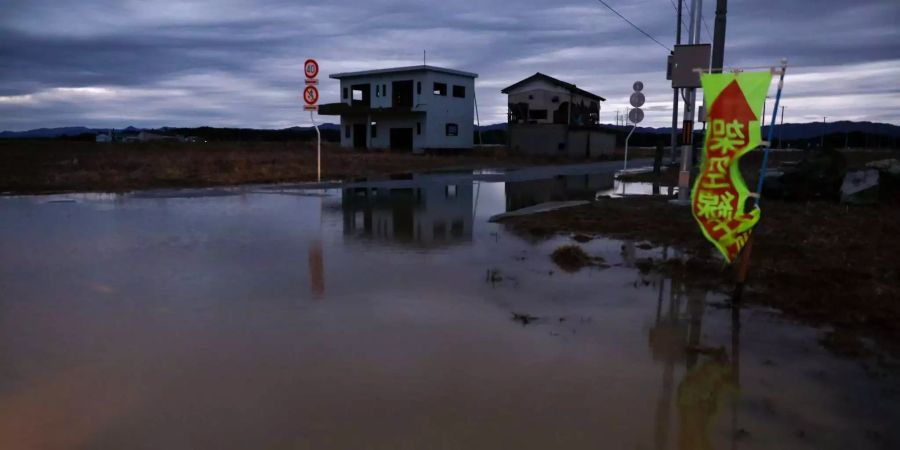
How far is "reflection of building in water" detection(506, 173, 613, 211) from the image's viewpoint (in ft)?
51.5

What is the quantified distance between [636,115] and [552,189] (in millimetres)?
5720

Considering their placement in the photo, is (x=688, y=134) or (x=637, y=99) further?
(x=637, y=99)

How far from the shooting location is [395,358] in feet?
14.6

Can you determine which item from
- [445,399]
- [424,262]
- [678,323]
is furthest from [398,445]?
[424,262]

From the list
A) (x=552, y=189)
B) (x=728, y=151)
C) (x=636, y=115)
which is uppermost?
(x=636, y=115)

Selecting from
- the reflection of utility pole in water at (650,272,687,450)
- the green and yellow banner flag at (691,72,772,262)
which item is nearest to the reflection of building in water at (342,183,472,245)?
the reflection of utility pole in water at (650,272,687,450)

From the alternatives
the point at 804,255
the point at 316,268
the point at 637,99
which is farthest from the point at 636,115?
the point at 316,268

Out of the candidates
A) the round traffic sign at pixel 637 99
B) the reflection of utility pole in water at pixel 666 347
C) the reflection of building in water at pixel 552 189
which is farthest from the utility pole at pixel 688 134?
the round traffic sign at pixel 637 99

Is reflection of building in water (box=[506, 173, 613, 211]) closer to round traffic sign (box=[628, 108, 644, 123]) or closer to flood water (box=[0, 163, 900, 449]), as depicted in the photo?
round traffic sign (box=[628, 108, 644, 123])

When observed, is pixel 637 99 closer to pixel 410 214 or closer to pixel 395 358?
pixel 410 214

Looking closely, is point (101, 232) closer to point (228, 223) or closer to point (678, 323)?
point (228, 223)

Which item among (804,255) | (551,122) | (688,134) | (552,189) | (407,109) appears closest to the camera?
(804,255)

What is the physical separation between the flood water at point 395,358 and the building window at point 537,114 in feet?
137

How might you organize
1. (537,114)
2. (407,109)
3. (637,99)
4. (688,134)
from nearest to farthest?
(688,134)
(637,99)
(407,109)
(537,114)
